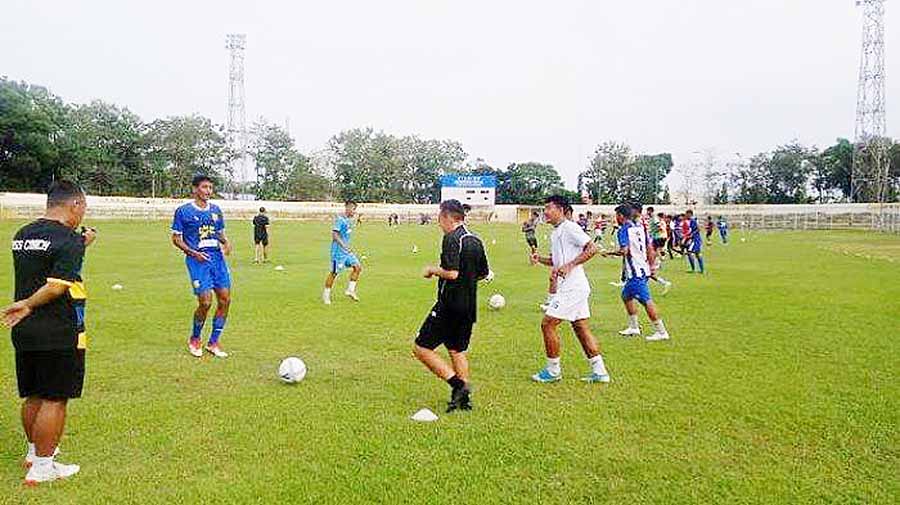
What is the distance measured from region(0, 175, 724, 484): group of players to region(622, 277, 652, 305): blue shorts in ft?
0.06

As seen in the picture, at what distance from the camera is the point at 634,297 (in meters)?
10.7

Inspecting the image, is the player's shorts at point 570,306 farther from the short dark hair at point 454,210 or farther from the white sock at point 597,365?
the short dark hair at point 454,210

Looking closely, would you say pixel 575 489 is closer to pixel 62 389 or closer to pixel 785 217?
pixel 62 389

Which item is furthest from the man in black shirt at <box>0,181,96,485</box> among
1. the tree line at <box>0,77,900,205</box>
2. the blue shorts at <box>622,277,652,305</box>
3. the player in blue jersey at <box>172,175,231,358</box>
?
the tree line at <box>0,77,900,205</box>

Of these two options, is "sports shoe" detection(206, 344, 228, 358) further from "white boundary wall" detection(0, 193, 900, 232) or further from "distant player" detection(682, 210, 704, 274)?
"white boundary wall" detection(0, 193, 900, 232)

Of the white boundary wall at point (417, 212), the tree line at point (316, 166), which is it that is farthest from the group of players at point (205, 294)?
the tree line at point (316, 166)

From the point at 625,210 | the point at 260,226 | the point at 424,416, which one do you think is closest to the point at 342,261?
the point at 625,210

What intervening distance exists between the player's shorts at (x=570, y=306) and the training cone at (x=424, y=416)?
2.04 m

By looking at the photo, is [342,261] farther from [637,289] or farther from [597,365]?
[597,365]

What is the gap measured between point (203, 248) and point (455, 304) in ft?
13.1

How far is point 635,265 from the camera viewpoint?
1060 centimetres

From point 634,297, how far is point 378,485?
6.64m

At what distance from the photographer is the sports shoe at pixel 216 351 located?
30.1 feet

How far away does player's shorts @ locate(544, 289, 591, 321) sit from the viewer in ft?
25.7
